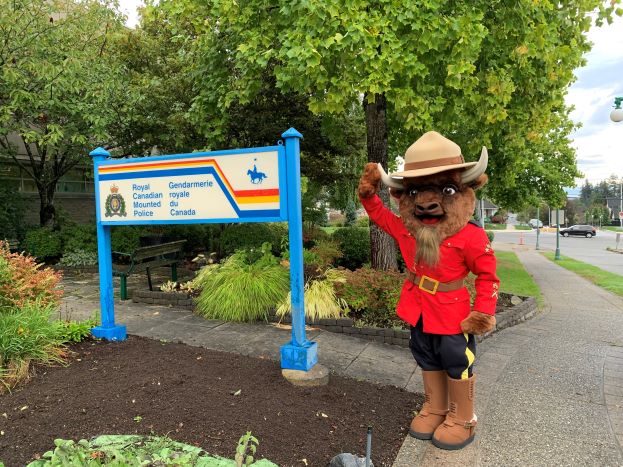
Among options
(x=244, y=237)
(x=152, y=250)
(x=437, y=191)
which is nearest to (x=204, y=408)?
(x=437, y=191)

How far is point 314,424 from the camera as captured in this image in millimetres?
2791

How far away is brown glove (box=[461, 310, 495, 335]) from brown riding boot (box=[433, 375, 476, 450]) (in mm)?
359

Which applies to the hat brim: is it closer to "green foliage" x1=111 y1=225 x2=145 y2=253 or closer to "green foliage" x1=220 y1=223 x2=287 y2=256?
"green foliage" x1=220 y1=223 x2=287 y2=256

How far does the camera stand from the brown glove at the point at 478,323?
263 cm

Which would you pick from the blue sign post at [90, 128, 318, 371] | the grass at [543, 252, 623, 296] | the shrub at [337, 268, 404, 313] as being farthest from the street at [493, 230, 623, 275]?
the blue sign post at [90, 128, 318, 371]

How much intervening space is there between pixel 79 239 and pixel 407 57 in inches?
389

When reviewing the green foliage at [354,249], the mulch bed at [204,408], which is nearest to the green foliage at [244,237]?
the green foliage at [354,249]

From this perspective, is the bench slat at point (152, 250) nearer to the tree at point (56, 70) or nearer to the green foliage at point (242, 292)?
the green foliage at point (242, 292)

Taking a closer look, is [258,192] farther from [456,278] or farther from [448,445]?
[448,445]

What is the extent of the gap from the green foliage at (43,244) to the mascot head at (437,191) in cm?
1074

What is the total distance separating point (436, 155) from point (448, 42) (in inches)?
99.2

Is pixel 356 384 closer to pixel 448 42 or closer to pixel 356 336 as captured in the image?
pixel 356 336

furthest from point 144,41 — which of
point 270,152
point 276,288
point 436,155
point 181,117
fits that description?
point 436,155

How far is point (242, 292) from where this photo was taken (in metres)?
5.64
